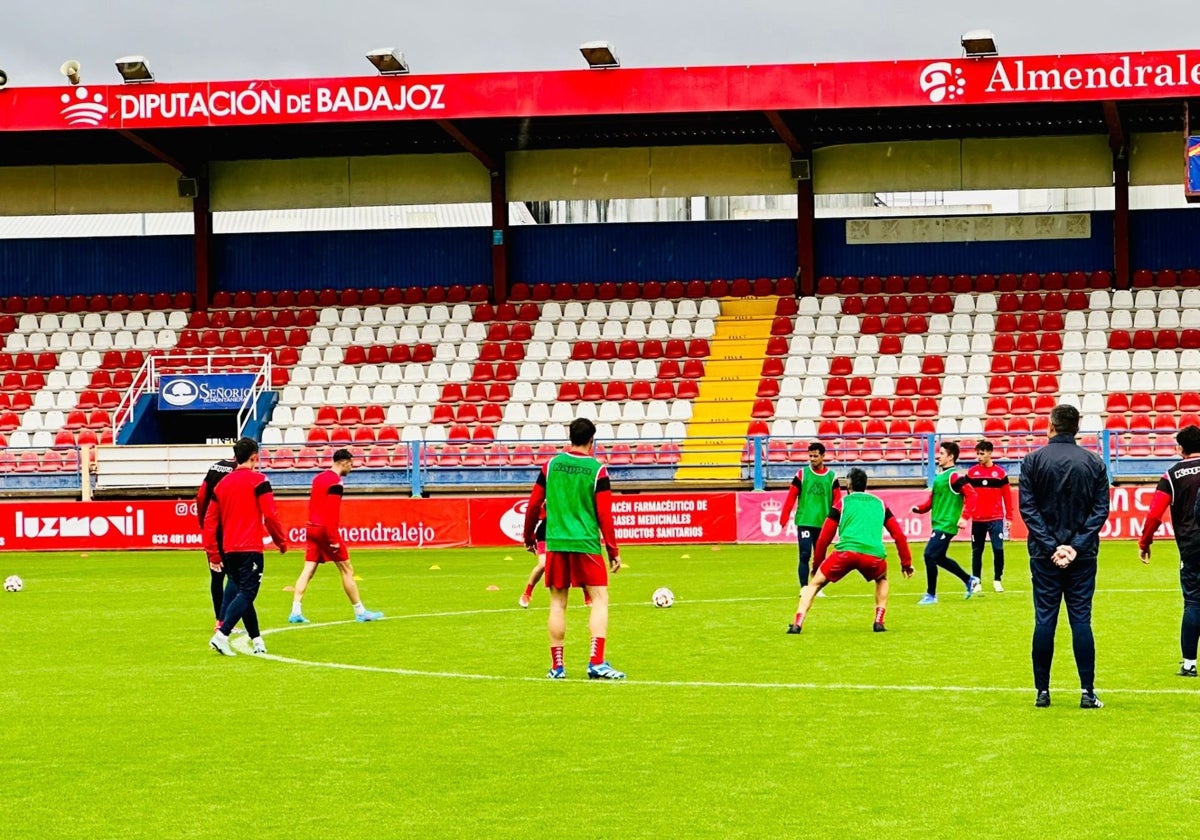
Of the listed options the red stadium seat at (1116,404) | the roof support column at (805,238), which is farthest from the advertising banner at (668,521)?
the roof support column at (805,238)

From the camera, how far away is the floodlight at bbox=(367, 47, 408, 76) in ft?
131

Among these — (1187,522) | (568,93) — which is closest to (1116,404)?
(568,93)

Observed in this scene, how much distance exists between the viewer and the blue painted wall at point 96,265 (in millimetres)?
48781

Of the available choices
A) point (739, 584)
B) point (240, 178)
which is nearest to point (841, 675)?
point (739, 584)

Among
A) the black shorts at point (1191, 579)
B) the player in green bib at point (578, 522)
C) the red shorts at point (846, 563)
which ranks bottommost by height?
the red shorts at point (846, 563)

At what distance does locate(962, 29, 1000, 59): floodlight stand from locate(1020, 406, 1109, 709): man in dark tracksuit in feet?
91.4

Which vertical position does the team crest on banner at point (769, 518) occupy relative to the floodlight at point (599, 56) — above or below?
below

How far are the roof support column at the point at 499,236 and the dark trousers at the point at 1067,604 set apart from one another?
3455cm

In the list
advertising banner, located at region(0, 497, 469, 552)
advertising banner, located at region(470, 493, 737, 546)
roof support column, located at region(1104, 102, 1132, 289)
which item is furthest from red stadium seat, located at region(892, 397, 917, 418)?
advertising banner, located at region(0, 497, 469, 552)

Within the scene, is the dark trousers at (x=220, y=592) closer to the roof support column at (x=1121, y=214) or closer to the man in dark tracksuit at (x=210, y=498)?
the man in dark tracksuit at (x=210, y=498)

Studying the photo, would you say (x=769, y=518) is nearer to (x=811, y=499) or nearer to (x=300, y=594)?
(x=811, y=499)

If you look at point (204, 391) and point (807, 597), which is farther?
point (204, 391)

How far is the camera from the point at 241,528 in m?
16.1

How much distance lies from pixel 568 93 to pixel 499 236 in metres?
6.71
